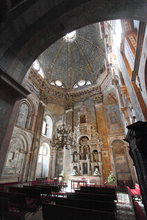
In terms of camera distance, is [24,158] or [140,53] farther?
[24,158]

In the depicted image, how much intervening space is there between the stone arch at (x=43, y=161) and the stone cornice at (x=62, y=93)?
6180 mm

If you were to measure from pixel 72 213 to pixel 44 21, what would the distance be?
4692 mm

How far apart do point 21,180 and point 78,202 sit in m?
8.96

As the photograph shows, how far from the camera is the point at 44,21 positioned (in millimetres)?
2912

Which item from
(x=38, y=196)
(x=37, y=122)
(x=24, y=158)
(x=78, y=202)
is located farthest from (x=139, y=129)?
(x=37, y=122)

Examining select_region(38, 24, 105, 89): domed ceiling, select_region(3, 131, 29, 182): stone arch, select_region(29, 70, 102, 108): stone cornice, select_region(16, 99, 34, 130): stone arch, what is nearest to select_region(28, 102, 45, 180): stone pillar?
select_region(3, 131, 29, 182): stone arch

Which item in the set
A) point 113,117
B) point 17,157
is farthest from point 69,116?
point 17,157

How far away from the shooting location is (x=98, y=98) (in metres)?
Result: 15.8

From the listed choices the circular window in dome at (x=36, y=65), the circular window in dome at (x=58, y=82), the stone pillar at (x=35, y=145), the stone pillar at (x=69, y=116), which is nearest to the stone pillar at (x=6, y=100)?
the stone pillar at (x=35, y=145)

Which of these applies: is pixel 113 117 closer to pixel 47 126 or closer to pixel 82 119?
pixel 82 119

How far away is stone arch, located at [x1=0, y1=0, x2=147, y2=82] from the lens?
2.50 meters

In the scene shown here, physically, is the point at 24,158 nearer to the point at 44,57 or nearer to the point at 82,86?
the point at 82,86

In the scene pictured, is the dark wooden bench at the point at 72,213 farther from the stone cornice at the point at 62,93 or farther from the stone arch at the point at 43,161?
the stone cornice at the point at 62,93

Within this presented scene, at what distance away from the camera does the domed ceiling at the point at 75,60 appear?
1720cm
